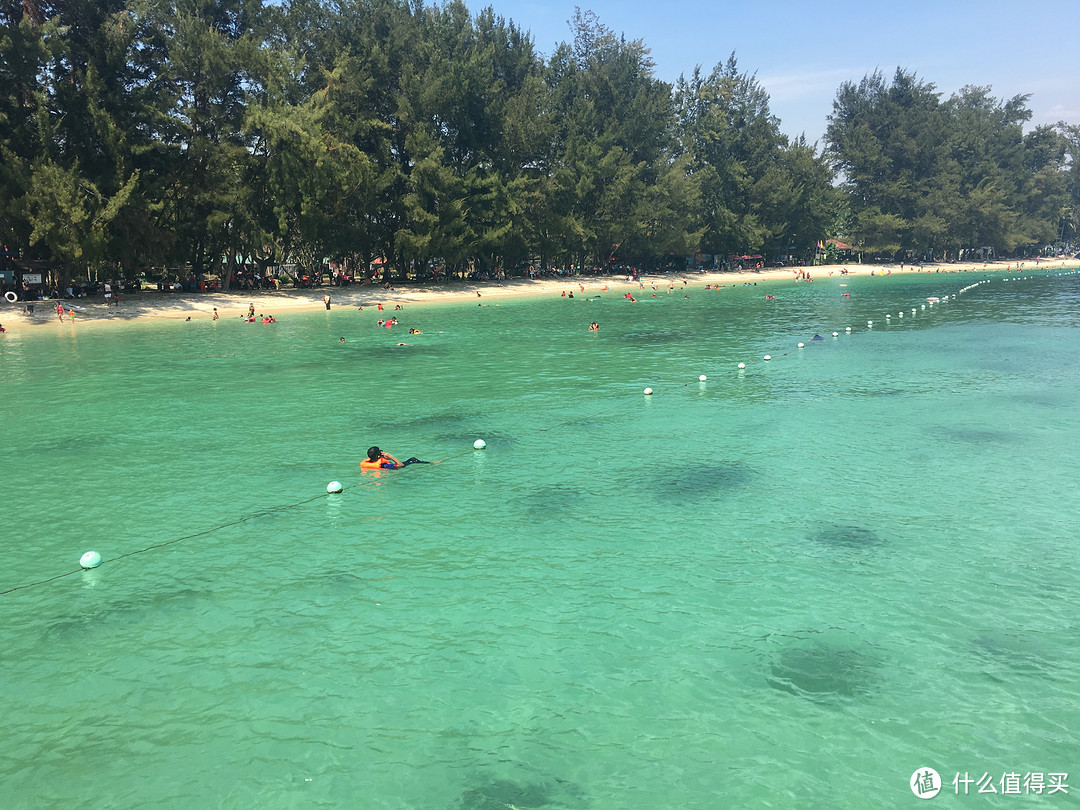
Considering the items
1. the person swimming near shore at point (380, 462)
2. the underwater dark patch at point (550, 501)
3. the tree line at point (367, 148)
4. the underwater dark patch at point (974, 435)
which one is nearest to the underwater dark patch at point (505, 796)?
the underwater dark patch at point (550, 501)

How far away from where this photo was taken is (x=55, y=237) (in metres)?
60.4

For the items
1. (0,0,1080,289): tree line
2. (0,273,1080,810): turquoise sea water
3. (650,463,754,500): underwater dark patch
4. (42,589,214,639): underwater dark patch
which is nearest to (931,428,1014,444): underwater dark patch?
(0,273,1080,810): turquoise sea water

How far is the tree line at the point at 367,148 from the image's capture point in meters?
63.6

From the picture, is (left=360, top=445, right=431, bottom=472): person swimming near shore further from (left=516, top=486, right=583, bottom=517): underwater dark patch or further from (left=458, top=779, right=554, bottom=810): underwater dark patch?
(left=458, top=779, right=554, bottom=810): underwater dark patch

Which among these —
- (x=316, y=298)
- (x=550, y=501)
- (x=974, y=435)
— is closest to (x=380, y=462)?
(x=550, y=501)

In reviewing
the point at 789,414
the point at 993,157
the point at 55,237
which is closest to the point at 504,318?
the point at 55,237

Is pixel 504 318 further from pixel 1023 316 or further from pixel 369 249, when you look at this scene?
pixel 1023 316

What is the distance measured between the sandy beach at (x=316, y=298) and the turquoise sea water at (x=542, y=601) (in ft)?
122

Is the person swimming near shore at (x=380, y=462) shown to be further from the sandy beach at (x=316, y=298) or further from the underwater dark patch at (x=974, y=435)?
the sandy beach at (x=316, y=298)

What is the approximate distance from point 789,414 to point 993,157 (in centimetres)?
16948

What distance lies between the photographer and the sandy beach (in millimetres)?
66125

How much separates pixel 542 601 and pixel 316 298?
241 feet

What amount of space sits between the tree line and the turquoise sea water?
132 feet

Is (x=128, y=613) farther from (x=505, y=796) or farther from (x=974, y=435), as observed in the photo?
(x=974, y=435)
